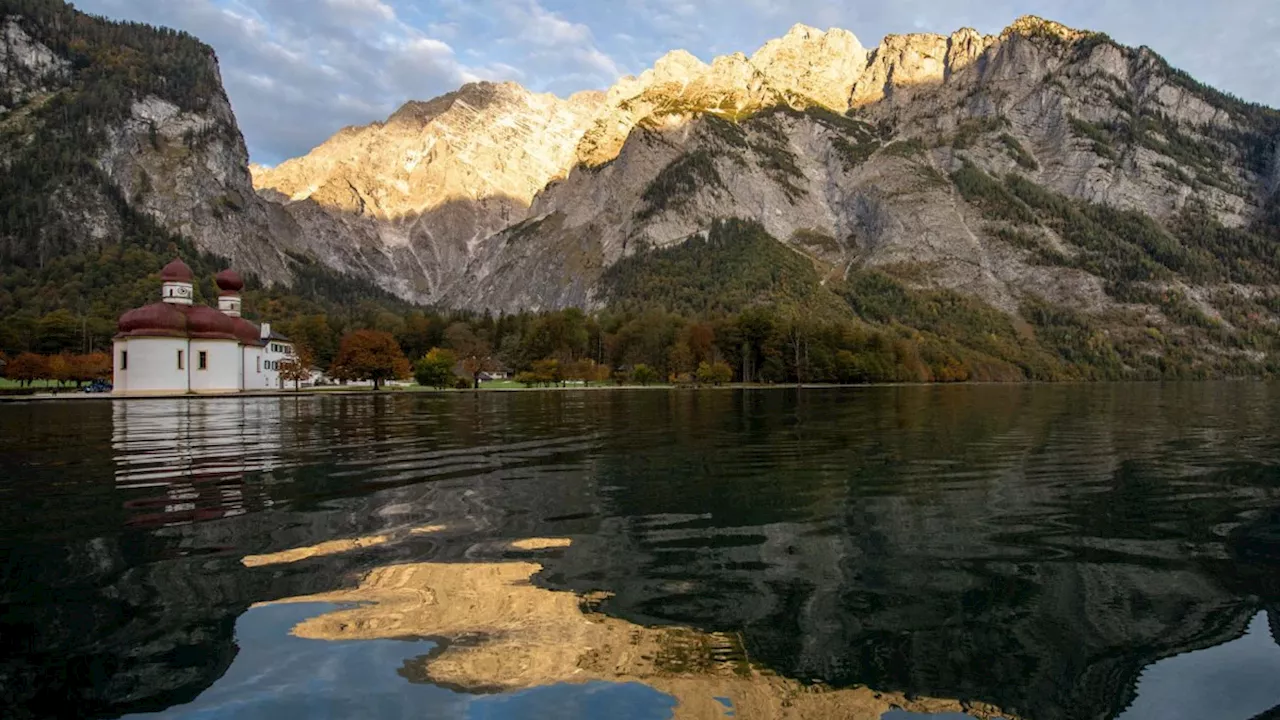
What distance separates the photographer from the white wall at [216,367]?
108 m

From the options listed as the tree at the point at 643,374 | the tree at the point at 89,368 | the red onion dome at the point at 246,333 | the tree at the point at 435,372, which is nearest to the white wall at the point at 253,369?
the red onion dome at the point at 246,333

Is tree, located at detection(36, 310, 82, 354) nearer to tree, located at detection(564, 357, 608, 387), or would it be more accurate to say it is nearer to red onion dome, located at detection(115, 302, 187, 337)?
red onion dome, located at detection(115, 302, 187, 337)

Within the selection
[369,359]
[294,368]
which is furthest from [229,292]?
[369,359]

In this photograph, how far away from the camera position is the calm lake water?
24.4 feet

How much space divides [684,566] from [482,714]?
5.70 meters

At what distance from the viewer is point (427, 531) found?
1483cm

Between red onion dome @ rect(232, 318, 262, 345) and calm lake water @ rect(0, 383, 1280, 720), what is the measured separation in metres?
102

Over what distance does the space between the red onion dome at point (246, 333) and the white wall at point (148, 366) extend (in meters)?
A: 11.3

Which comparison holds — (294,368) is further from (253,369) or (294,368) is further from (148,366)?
(148,366)

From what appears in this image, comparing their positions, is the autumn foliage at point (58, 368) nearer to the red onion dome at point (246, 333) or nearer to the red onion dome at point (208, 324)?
the red onion dome at point (208, 324)

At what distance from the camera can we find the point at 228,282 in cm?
12306

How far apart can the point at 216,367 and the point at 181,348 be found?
5.73 m

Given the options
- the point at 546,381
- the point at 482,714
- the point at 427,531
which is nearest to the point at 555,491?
the point at 427,531

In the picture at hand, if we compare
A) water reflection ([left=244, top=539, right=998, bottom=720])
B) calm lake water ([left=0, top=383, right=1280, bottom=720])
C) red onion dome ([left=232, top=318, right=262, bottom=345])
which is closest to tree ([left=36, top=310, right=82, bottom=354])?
red onion dome ([left=232, top=318, right=262, bottom=345])
